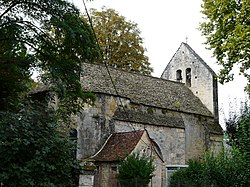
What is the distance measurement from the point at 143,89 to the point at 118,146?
25.0 ft

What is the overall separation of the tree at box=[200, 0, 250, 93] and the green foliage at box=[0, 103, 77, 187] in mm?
10171

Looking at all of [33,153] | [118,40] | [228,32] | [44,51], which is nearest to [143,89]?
[118,40]

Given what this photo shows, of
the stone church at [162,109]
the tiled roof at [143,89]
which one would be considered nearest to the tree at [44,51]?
the stone church at [162,109]

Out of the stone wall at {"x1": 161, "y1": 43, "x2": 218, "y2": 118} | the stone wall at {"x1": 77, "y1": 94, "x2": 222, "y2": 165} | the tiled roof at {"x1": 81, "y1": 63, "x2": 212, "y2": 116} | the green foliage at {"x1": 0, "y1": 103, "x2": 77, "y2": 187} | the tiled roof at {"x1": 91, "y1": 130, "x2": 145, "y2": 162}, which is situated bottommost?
the green foliage at {"x1": 0, "y1": 103, "x2": 77, "y2": 187}

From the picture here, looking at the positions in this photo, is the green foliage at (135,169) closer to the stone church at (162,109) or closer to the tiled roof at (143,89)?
the stone church at (162,109)

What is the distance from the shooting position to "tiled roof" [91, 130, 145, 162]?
2086cm

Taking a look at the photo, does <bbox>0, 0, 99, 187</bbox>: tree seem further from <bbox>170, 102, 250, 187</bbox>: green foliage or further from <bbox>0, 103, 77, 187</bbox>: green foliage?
<bbox>170, 102, 250, 187</bbox>: green foliage

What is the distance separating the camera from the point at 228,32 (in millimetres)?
18016

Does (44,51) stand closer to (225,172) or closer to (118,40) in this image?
(225,172)

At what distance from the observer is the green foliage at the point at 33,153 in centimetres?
841

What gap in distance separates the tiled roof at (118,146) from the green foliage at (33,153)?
10829mm

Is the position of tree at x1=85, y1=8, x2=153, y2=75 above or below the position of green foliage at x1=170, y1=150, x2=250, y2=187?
above

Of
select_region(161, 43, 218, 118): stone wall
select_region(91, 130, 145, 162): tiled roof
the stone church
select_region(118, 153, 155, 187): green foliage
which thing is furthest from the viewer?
select_region(161, 43, 218, 118): stone wall

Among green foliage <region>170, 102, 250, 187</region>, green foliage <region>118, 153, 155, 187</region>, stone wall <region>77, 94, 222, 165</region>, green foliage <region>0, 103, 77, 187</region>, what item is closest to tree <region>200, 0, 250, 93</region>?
green foliage <region>170, 102, 250, 187</region>
